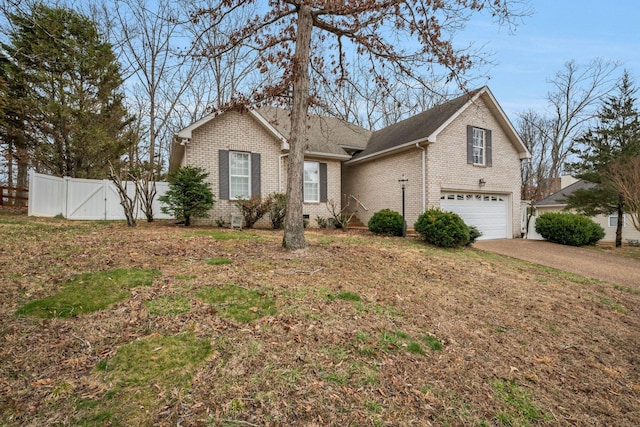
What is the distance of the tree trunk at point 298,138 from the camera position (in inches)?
246

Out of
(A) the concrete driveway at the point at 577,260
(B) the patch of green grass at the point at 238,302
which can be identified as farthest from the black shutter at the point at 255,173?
(A) the concrete driveway at the point at 577,260

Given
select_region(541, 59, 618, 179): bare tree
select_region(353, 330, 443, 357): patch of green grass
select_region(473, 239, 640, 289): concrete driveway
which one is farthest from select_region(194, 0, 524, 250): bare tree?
select_region(541, 59, 618, 179): bare tree

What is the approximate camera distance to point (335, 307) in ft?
13.1

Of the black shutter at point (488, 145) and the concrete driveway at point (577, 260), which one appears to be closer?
the concrete driveway at point (577, 260)

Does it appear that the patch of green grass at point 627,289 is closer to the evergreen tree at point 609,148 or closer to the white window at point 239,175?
the evergreen tree at point 609,148

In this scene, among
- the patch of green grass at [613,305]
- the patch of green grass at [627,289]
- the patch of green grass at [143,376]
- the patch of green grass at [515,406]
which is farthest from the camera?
the patch of green grass at [627,289]

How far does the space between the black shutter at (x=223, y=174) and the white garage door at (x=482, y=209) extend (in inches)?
333

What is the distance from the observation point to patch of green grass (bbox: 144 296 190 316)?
11.2 ft

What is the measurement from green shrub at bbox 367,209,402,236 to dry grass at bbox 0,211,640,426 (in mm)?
5448

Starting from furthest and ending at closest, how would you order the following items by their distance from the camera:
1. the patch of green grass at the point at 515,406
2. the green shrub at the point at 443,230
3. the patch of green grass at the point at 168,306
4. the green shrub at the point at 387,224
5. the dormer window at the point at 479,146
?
the dormer window at the point at 479,146 → the green shrub at the point at 387,224 → the green shrub at the point at 443,230 → the patch of green grass at the point at 168,306 → the patch of green grass at the point at 515,406

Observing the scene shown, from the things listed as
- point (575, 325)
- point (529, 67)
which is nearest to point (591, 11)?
point (529, 67)

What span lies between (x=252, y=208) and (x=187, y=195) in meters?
2.18

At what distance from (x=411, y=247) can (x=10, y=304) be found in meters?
8.17

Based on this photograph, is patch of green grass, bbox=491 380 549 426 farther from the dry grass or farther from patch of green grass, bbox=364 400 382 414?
patch of green grass, bbox=364 400 382 414
